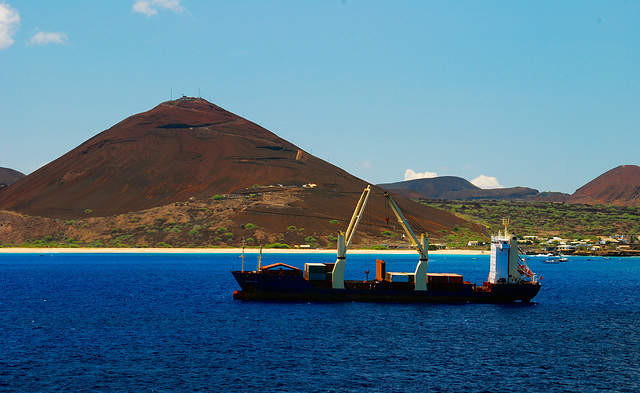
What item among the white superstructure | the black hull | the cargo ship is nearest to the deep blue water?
the black hull

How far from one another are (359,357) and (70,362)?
2464 centimetres

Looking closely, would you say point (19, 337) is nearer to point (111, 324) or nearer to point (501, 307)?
point (111, 324)

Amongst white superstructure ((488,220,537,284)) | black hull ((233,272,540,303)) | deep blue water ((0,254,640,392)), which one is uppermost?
white superstructure ((488,220,537,284))

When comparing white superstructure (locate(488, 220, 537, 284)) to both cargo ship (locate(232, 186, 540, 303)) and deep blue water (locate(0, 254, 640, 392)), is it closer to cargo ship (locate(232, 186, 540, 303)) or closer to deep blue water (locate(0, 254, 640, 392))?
cargo ship (locate(232, 186, 540, 303))

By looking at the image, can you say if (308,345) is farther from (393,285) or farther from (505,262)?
(505,262)

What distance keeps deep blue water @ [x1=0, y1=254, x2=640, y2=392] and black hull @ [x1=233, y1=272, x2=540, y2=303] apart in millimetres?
1678

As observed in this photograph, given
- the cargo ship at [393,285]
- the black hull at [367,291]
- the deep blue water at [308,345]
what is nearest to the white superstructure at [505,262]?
the cargo ship at [393,285]

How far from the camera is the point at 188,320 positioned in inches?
2992

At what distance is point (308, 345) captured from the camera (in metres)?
61.8

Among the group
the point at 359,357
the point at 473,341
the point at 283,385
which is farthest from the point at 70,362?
the point at 473,341

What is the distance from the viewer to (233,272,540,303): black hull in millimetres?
89250

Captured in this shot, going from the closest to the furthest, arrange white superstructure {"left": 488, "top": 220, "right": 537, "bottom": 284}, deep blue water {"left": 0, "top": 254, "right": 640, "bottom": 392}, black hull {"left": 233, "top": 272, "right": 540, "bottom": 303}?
deep blue water {"left": 0, "top": 254, "right": 640, "bottom": 392}, black hull {"left": 233, "top": 272, "right": 540, "bottom": 303}, white superstructure {"left": 488, "top": 220, "right": 537, "bottom": 284}

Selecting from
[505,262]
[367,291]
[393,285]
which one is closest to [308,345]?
[367,291]

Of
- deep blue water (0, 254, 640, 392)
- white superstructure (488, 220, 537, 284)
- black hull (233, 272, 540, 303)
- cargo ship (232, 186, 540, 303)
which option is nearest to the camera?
deep blue water (0, 254, 640, 392)
